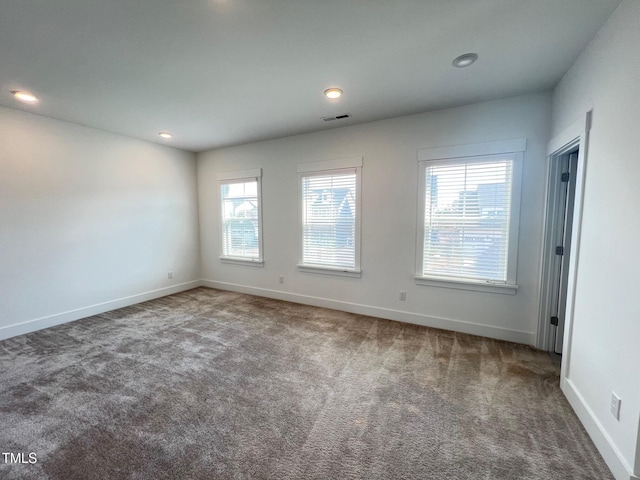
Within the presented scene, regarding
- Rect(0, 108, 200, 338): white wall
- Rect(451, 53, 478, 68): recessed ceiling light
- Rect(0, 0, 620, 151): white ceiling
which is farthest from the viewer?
Rect(0, 108, 200, 338): white wall

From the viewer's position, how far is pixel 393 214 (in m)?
3.54

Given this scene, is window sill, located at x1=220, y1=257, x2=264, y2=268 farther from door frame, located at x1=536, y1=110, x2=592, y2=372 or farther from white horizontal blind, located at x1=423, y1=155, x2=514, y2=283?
door frame, located at x1=536, y1=110, x2=592, y2=372

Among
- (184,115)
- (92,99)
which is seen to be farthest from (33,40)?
(184,115)

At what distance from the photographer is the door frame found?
203cm

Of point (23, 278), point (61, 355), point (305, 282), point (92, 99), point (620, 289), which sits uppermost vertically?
point (92, 99)

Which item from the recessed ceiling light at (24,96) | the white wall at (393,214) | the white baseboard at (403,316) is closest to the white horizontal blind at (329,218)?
the white wall at (393,214)

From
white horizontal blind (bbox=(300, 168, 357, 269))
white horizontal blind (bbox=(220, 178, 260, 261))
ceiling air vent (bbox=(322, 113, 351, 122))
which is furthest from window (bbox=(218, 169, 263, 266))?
ceiling air vent (bbox=(322, 113, 351, 122))

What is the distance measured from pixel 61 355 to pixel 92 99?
108 inches

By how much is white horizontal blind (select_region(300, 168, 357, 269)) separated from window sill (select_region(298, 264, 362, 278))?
56 mm

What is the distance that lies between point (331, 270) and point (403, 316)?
3.98 feet

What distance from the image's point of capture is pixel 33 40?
6.32 ft

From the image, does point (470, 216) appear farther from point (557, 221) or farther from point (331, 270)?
point (331, 270)

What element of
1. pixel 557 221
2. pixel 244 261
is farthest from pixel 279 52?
pixel 244 261

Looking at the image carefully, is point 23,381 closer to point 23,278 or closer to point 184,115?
point 23,278
